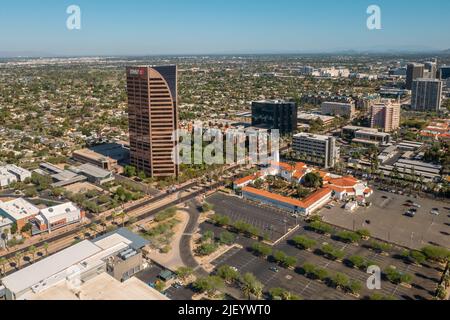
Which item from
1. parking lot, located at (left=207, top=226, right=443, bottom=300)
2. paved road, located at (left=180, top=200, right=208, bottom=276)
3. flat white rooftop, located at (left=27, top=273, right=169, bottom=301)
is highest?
flat white rooftop, located at (left=27, top=273, right=169, bottom=301)

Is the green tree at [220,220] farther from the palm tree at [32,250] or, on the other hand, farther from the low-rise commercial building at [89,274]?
the palm tree at [32,250]

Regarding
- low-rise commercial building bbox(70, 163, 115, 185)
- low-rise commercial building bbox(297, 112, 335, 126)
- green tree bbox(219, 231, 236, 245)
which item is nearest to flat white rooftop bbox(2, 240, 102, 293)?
green tree bbox(219, 231, 236, 245)

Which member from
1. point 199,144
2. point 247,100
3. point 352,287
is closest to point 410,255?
point 352,287

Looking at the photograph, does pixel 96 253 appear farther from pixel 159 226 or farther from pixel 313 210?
pixel 313 210

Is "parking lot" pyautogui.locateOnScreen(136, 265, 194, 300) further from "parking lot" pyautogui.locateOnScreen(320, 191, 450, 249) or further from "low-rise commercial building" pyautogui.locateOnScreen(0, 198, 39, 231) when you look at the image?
"parking lot" pyautogui.locateOnScreen(320, 191, 450, 249)

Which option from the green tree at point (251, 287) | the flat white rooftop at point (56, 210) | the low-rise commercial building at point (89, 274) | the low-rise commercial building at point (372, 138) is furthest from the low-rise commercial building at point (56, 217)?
the low-rise commercial building at point (372, 138)

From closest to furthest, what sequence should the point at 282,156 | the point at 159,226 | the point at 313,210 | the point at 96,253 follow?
the point at 96,253 < the point at 159,226 < the point at 313,210 < the point at 282,156
